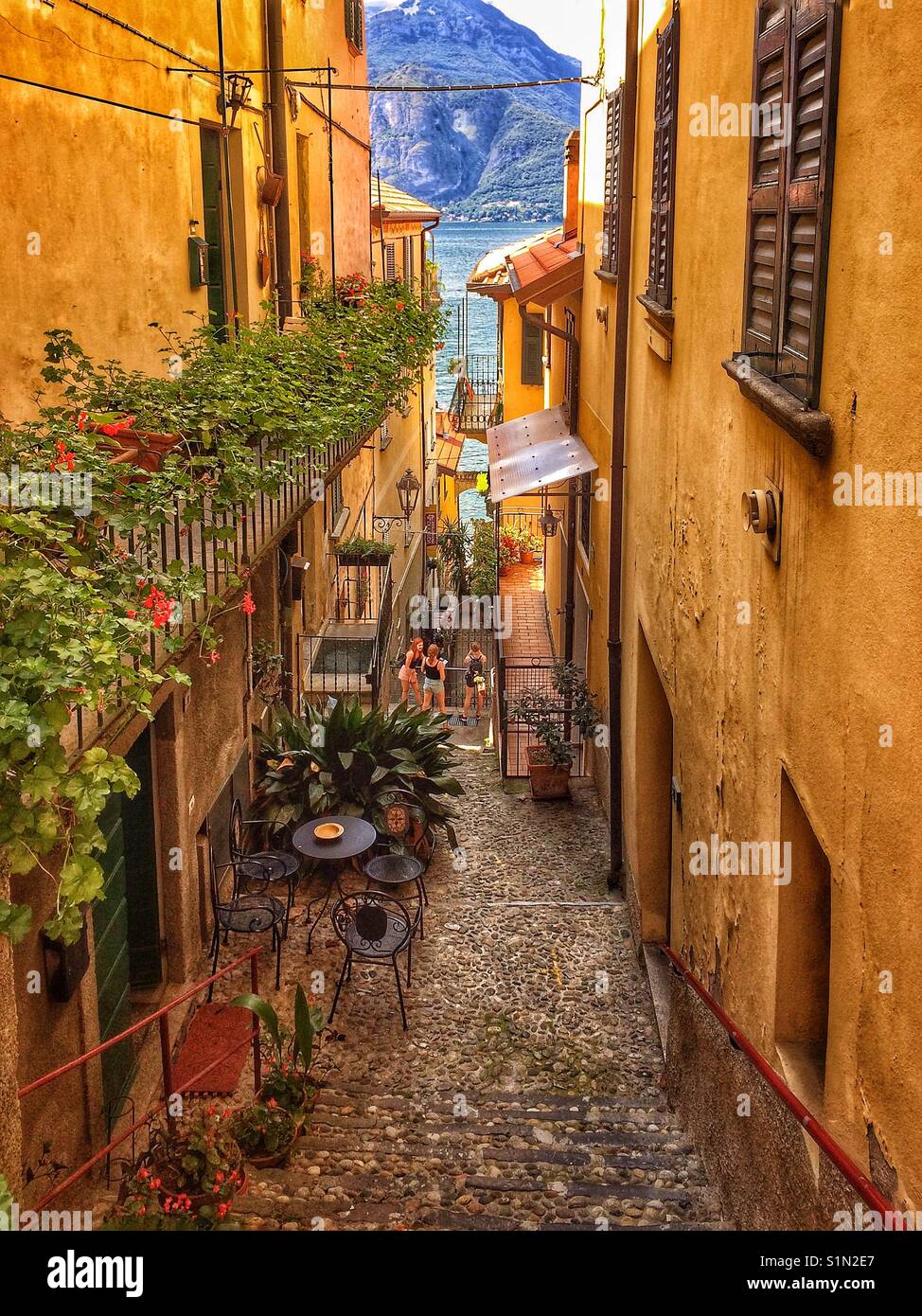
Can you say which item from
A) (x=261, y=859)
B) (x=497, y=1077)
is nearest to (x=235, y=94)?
(x=261, y=859)

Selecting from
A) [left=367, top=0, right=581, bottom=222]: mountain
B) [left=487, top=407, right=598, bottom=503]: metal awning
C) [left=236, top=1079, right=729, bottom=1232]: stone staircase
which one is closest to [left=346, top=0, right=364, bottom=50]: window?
[left=487, top=407, right=598, bottom=503]: metal awning

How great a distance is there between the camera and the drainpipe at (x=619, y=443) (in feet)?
33.7

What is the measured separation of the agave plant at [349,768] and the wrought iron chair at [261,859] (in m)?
0.16

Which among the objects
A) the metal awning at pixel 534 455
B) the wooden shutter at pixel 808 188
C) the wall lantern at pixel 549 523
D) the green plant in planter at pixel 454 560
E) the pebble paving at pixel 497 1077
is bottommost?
the green plant in planter at pixel 454 560

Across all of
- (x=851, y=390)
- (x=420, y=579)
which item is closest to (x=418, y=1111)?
(x=851, y=390)

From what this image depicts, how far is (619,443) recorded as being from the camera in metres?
10.7

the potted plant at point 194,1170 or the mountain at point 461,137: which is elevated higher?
the mountain at point 461,137

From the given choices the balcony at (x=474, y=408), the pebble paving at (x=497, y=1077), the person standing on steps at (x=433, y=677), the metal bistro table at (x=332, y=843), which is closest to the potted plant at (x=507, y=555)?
the balcony at (x=474, y=408)

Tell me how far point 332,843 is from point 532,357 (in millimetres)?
20004

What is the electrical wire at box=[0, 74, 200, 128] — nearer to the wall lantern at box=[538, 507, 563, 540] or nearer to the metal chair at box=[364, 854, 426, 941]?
the metal chair at box=[364, 854, 426, 941]

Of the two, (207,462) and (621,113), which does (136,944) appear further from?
(621,113)

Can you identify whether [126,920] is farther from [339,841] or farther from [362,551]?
[362,551]

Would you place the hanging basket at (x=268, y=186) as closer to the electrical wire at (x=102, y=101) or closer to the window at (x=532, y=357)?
the electrical wire at (x=102, y=101)

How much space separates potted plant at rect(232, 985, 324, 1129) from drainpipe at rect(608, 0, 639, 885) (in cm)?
445
